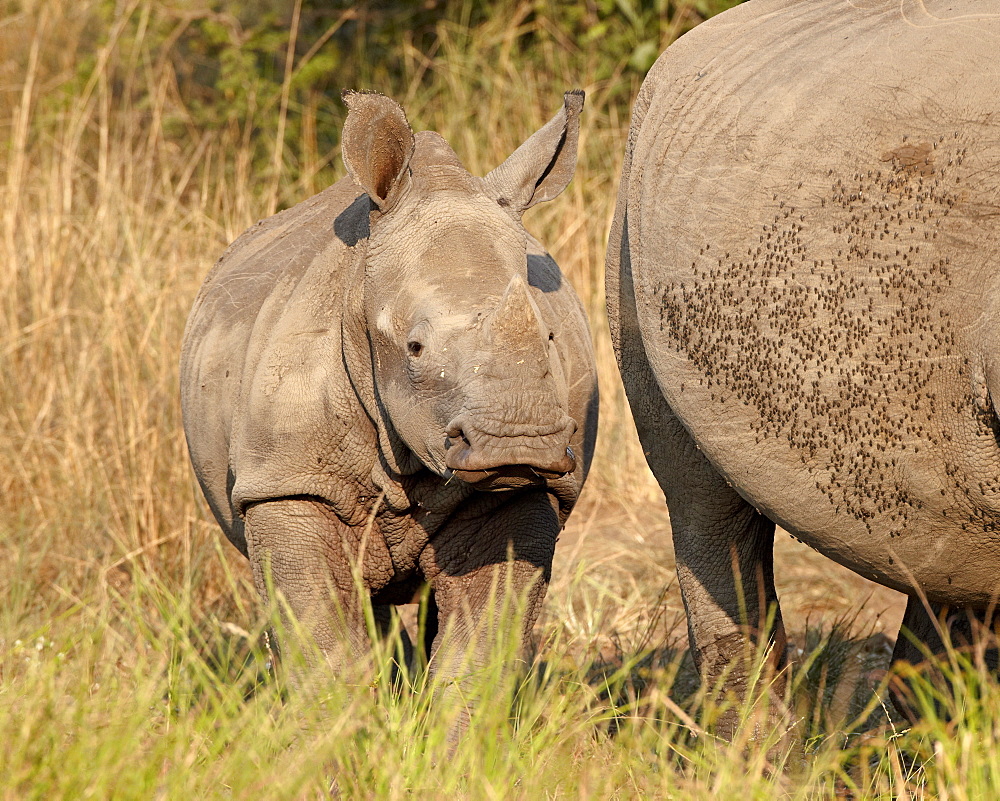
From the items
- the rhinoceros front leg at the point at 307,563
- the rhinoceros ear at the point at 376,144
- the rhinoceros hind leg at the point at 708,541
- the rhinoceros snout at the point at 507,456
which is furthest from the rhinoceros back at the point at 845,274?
the rhinoceros front leg at the point at 307,563

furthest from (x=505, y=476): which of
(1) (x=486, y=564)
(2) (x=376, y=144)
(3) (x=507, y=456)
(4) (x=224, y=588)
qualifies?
(4) (x=224, y=588)

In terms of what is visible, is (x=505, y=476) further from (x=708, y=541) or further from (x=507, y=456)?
(x=708, y=541)

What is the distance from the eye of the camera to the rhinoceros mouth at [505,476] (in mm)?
3170

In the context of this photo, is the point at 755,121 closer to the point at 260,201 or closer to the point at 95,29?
the point at 260,201

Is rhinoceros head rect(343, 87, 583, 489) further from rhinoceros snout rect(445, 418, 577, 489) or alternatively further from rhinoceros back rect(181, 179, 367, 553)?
rhinoceros back rect(181, 179, 367, 553)

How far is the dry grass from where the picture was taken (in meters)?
2.65

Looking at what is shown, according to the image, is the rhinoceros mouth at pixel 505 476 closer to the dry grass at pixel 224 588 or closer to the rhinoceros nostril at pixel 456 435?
the rhinoceros nostril at pixel 456 435

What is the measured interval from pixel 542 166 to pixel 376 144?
0.48 m

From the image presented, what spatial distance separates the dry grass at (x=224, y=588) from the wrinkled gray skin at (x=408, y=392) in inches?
11.9

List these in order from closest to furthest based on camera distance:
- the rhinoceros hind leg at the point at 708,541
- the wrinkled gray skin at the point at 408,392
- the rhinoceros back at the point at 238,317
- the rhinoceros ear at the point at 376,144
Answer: the wrinkled gray skin at the point at 408,392
the rhinoceros ear at the point at 376,144
the rhinoceros hind leg at the point at 708,541
the rhinoceros back at the point at 238,317

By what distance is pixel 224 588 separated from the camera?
18.2 feet

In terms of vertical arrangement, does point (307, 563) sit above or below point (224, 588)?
above

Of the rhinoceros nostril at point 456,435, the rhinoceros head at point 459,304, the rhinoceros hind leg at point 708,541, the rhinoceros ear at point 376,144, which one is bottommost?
the rhinoceros hind leg at point 708,541

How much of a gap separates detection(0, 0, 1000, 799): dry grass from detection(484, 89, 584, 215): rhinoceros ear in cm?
115
